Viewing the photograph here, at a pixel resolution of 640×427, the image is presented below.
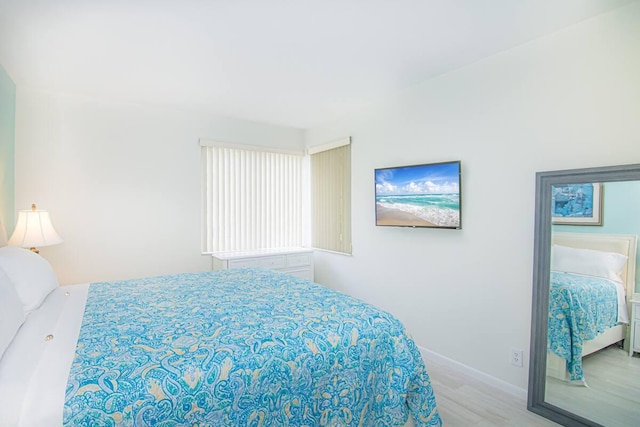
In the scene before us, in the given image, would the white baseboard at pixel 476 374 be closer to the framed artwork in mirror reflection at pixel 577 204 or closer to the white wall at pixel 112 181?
the framed artwork in mirror reflection at pixel 577 204

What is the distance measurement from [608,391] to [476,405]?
0.75 meters

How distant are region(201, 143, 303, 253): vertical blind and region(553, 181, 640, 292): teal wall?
11.1 ft

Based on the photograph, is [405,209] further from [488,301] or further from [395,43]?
[395,43]

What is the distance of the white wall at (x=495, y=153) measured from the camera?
6.51 feet

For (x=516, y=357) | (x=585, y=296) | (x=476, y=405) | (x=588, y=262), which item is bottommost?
(x=476, y=405)

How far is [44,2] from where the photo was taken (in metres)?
1.81

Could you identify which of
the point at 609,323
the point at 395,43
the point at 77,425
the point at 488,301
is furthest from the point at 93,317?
the point at 609,323

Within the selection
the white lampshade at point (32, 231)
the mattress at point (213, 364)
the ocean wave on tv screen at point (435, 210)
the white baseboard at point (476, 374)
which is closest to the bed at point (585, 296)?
the white baseboard at point (476, 374)

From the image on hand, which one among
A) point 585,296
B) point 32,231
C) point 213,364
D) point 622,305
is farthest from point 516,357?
point 32,231

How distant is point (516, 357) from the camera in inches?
94.6

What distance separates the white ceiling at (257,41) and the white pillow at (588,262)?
1.41m

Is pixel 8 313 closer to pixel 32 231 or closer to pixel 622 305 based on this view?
pixel 32 231

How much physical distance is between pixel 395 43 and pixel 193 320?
2137mm

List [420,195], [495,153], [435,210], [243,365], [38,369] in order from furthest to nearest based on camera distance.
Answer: [420,195] → [435,210] → [495,153] → [243,365] → [38,369]
